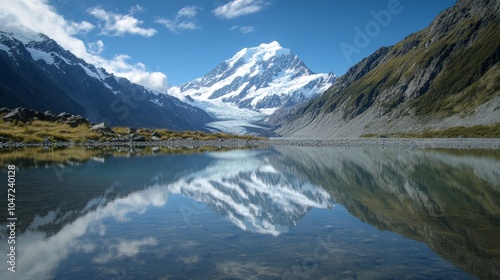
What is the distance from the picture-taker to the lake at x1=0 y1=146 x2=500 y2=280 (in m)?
8.64

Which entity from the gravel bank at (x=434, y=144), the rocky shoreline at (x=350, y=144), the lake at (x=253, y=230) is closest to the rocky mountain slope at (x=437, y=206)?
the lake at (x=253, y=230)

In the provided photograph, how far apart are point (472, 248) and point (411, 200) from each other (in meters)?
7.09

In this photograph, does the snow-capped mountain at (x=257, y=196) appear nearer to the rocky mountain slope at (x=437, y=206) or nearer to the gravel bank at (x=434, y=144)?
the rocky mountain slope at (x=437, y=206)

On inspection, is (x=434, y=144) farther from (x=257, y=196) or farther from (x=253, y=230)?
(x=253, y=230)

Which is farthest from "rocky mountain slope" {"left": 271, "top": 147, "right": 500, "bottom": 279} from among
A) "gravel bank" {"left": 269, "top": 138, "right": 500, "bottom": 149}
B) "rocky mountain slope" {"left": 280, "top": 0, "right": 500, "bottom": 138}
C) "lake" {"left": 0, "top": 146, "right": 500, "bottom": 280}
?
"rocky mountain slope" {"left": 280, "top": 0, "right": 500, "bottom": 138}

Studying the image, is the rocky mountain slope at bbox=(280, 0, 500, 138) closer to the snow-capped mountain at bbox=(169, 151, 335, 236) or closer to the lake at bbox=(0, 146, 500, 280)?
the snow-capped mountain at bbox=(169, 151, 335, 236)

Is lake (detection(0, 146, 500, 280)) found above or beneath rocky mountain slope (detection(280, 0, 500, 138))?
beneath

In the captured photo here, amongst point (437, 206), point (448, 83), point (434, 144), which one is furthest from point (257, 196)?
point (448, 83)

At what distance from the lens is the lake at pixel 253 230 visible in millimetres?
8637

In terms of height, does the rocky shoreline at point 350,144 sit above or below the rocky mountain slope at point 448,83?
below

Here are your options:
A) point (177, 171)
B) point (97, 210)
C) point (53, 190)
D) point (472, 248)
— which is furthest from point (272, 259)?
point (177, 171)

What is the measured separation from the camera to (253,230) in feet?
40.1

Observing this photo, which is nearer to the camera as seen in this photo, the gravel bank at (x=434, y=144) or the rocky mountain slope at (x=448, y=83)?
the gravel bank at (x=434, y=144)

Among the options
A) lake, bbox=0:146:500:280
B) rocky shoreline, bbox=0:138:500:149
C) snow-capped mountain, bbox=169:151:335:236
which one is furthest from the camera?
rocky shoreline, bbox=0:138:500:149
